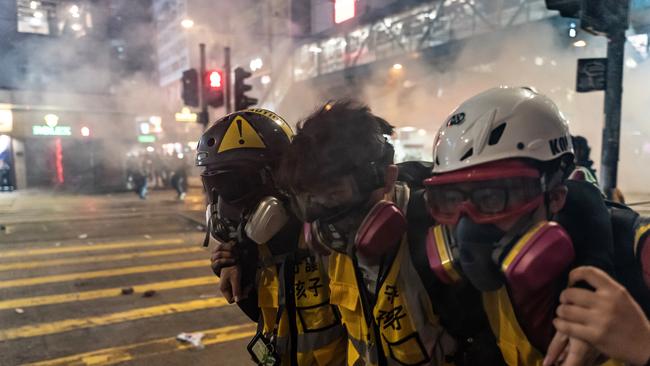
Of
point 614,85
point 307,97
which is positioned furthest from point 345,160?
point 307,97

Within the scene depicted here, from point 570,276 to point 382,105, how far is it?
1515cm

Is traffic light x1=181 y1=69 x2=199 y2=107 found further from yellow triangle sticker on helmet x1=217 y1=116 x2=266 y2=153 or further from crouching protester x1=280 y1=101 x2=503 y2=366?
crouching protester x1=280 y1=101 x2=503 y2=366

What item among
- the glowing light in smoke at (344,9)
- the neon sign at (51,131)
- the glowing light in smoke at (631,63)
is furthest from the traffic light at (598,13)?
the neon sign at (51,131)

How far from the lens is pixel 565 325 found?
2.89 ft

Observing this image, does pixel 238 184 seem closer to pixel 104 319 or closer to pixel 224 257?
pixel 224 257

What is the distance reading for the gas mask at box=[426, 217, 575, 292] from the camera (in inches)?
36.0

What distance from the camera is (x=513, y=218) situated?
1.04 m

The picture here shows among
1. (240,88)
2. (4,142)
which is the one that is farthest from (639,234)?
(4,142)

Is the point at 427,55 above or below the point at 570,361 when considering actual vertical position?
above

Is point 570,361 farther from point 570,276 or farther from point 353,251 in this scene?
point 353,251

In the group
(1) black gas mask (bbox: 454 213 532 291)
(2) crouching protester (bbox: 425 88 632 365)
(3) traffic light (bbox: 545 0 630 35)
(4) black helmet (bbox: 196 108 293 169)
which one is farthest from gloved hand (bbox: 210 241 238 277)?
(3) traffic light (bbox: 545 0 630 35)

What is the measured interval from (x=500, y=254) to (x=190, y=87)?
30.7ft

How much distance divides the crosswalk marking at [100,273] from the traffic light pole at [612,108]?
4.70m

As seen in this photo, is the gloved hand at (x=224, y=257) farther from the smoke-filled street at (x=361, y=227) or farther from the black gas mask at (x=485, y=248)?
the black gas mask at (x=485, y=248)
